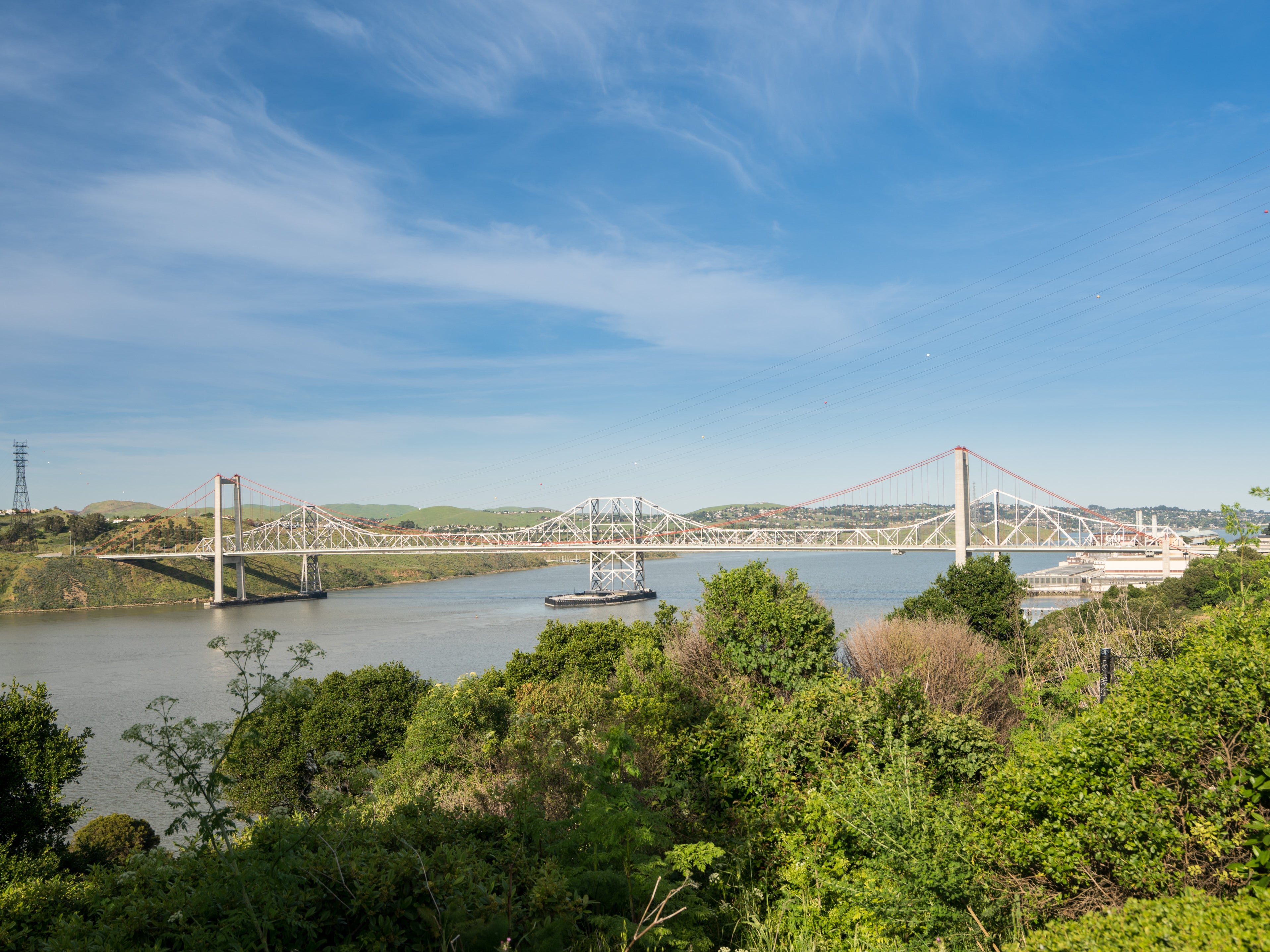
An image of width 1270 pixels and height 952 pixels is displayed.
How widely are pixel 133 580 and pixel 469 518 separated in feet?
311

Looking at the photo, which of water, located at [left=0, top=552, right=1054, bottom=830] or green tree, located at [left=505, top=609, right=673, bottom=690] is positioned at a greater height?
green tree, located at [left=505, top=609, right=673, bottom=690]

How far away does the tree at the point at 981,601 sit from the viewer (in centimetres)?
1986

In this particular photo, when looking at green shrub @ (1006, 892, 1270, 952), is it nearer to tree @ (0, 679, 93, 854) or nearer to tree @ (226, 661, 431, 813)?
tree @ (0, 679, 93, 854)

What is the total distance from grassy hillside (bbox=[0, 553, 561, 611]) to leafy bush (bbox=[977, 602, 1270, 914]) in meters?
61.2

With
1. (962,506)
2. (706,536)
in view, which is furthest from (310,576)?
(962,506)

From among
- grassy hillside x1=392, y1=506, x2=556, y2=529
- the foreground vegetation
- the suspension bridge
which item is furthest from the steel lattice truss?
grassy hillside x1=392, y1=506, x2=556, y2=529

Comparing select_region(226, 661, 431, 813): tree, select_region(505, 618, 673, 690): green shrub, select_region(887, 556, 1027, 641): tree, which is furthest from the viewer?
select_region(887, 556, 1027, 641): tree

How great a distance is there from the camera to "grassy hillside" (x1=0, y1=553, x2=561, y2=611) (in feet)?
168

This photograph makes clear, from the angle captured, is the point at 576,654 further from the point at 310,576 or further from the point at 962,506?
the point at 310,576

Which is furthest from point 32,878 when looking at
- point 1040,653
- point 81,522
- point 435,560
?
point 435,560

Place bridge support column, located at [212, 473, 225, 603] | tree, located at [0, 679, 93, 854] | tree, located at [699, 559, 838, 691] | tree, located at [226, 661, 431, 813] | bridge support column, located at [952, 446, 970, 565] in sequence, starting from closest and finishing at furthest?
tree, located at [699, 559, 838, 691]
tree, located at [0, 679, 93, 854]
tree, located at [226, 661, 431, 813]
bridge support column, located at [952, 446, 970, 565]
bridge support column, located at [212, 473, 225, 603]

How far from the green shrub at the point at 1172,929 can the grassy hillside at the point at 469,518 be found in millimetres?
135279

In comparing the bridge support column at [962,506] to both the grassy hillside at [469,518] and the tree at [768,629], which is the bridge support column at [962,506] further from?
the grassy hillside at [469,518]

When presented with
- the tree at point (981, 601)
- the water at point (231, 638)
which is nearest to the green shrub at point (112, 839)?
the water at point (231, 638)
